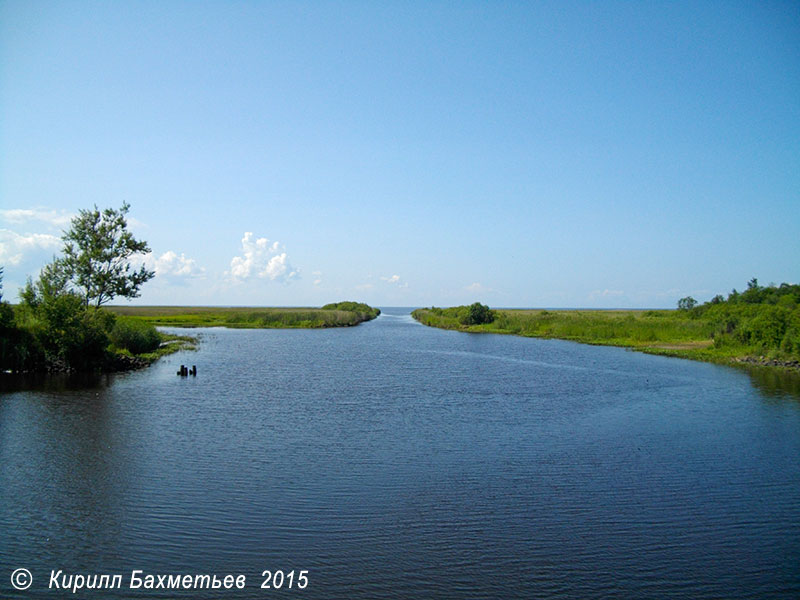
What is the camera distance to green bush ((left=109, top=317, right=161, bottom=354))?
3706 centimetres

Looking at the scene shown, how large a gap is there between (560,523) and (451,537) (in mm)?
2344

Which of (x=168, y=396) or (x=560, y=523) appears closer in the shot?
(x=560, y=523)

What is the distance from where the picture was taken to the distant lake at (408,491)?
8.84 metres

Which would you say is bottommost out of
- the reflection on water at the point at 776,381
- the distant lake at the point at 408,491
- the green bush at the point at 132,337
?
the distant lake at the point at 408,491

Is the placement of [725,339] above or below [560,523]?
above

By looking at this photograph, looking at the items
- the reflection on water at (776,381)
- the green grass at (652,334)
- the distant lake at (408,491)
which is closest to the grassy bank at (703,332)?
the green grass at (652,334)

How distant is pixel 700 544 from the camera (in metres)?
10.1

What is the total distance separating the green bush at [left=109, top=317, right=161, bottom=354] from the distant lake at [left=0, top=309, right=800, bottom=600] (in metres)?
12.3

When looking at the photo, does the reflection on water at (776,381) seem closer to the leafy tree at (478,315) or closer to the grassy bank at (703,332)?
the grassy bank at (703,332)

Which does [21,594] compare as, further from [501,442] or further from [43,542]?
[501,442]

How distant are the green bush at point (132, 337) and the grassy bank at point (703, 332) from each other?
40100 mm

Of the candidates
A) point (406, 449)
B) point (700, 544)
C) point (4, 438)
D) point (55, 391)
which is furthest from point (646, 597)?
point (55, 391)

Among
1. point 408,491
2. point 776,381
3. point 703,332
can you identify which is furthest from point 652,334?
point 408,491

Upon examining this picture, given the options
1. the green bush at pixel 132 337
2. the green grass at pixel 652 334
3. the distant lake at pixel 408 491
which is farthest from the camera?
the green grass at pixel 652 334
